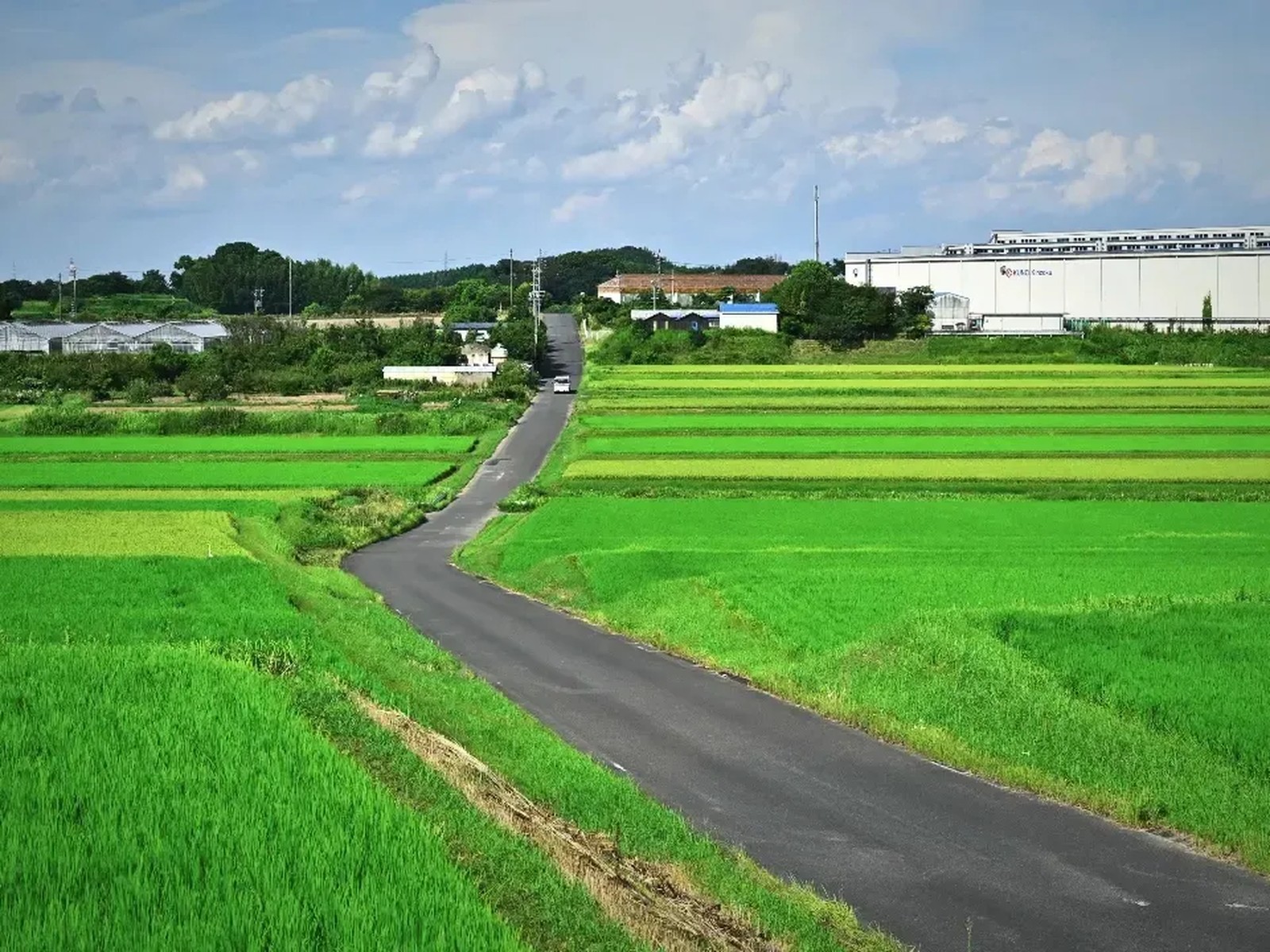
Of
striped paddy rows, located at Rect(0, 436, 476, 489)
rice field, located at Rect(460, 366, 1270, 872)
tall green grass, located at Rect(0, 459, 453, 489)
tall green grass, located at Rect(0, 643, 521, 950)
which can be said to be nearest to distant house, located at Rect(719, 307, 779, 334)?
rice field, located at Rect(460, 366, 1270, 872)

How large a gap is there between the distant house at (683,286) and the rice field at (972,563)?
83.6 m

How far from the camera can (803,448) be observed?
173ft

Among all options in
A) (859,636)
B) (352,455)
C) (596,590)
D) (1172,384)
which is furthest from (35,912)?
(1172,384)

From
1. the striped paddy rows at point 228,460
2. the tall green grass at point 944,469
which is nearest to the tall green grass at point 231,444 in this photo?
the striped paddy rows at point 228,460

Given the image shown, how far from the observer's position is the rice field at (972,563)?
1800cm

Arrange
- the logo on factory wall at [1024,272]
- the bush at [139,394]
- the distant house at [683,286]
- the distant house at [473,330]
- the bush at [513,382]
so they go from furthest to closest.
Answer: the distant house at [683,286]
the logo on factory wall at [1024,272]
the distant house at [473,330]
the bush at [513,382]
the bush at [139,394]

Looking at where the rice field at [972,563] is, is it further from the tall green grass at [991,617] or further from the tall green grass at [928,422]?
the tall green grass at [928,422]

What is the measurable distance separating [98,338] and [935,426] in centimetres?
7252

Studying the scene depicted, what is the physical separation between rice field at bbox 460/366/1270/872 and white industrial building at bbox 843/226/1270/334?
136 feet

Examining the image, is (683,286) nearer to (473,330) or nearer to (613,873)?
(473,330)

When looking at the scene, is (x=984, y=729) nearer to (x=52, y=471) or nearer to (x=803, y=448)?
(x=803, y=448)

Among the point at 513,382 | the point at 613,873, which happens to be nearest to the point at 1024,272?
the point at 513,382

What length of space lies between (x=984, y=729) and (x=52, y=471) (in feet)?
134

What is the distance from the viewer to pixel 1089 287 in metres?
112
